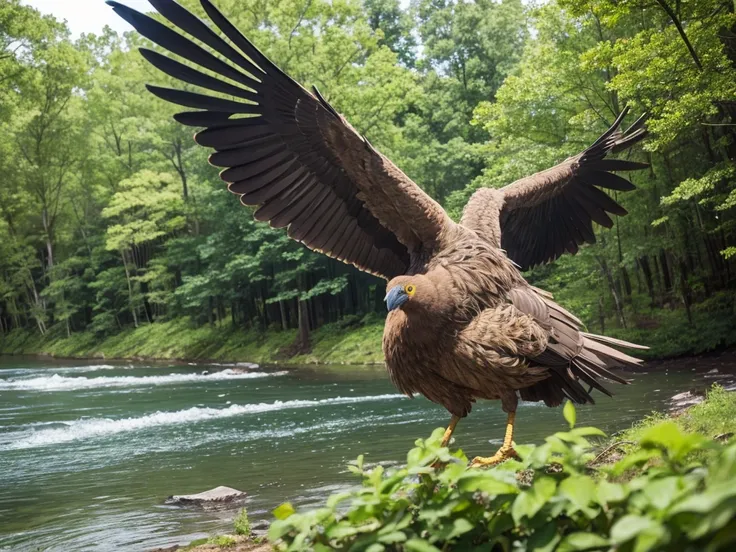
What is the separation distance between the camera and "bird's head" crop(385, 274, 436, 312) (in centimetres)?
416

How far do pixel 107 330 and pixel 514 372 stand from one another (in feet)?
158

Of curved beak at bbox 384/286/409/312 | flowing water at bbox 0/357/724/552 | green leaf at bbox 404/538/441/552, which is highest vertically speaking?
curved beak at bbox 384/286/409/312

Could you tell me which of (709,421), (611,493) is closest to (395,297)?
(611,493)

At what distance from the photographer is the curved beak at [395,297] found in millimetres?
4137

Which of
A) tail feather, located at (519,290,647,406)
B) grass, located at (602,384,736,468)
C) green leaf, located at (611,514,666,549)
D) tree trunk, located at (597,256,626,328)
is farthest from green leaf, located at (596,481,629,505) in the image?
tree trunk, located at (597,256,626,328)

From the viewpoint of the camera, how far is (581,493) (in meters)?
2.26

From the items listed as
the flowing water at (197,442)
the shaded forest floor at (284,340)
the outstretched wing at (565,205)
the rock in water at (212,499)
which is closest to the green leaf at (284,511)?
the flowing water at (197,442)

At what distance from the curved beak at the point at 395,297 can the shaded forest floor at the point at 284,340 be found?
16.5 metres

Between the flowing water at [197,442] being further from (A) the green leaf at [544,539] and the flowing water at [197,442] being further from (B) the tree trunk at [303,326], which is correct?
(B) the tree trunk at [303,326]

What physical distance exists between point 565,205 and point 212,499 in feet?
16.3

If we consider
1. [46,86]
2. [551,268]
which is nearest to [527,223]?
[551,268]

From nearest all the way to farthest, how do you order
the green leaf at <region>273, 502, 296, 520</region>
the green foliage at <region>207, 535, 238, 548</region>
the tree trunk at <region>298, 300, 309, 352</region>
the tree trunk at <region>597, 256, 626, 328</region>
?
the green leaf at <region>273, 502, 296, 520</region>
the green foliage at <region>207, 535, 238, 548</region>
the tree trunk at <region>597, 256, 626, 328</region>
the tree trunk at <region>298, 300, 309, 352</region>

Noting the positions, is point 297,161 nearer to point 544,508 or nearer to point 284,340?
point 544,508

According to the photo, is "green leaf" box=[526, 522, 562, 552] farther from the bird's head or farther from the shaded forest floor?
the shaded forest floor
